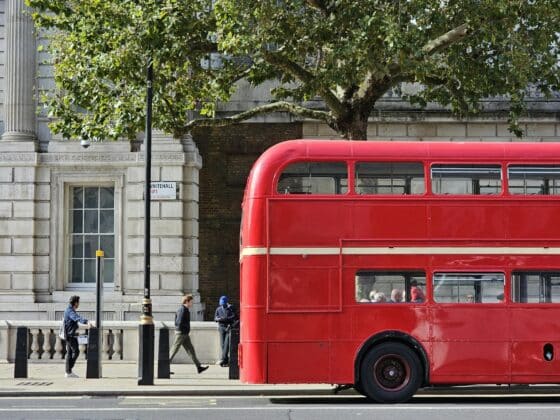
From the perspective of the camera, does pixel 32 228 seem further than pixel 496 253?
Yes

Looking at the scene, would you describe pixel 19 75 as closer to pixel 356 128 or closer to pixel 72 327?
pixel 72 327

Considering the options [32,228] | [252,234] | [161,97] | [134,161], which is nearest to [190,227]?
[134,161]

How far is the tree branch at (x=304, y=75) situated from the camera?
69.8 feet

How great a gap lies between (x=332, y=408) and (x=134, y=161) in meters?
12.8

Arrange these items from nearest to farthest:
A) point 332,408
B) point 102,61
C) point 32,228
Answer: point 332,408, point 102,61, point 32,228

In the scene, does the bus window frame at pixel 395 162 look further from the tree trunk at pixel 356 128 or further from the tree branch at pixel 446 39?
the tree trunk at pixel 356 128

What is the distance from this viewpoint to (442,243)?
16703 mm

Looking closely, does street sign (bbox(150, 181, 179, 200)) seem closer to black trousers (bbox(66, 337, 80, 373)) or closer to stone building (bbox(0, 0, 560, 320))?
stone building (bbox(0, 0, 560, 320))

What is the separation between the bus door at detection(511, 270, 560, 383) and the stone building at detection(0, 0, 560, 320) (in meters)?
11.7

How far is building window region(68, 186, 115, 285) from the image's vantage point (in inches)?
1100

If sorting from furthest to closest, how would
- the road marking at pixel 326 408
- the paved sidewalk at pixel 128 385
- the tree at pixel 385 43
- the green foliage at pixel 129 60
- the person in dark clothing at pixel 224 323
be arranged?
the person in dark clothing at pixel 224 323, the green foliage at pixel 129 60, the tree at pixel 385 43, the paved sidewalk at pixel 128 385, the road marking at pixel 326 408

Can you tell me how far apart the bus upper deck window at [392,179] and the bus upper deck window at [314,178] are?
0.25 meters

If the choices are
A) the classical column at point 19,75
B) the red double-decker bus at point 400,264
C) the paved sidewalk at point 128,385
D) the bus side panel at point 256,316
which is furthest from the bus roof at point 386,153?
the classical column at point 19,75

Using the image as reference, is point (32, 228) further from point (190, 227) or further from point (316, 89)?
point (316, 89)
